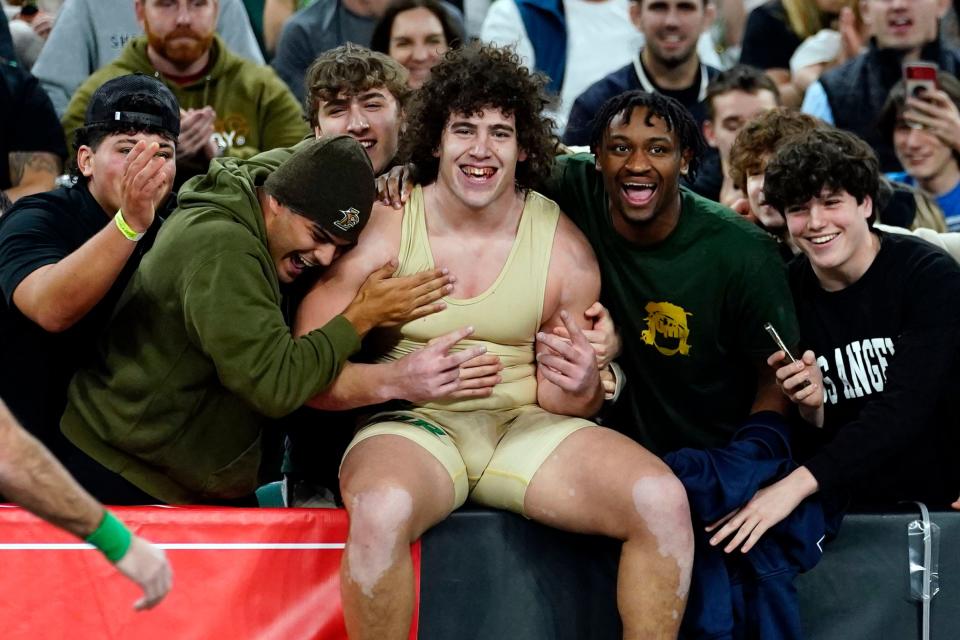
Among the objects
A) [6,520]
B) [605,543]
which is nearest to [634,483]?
[605,543]

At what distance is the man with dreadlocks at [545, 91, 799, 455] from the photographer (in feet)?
13.6

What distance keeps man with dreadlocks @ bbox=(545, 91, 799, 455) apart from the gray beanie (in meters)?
0.78

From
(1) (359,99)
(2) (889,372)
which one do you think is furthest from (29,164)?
(2) (889,372)

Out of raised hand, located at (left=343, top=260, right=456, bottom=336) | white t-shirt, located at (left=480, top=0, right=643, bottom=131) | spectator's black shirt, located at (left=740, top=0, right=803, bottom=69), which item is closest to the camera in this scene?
raised hand, located at (left=343, top=260, right=456, bottom=336)

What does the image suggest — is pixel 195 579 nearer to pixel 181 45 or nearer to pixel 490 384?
pixel 490 384

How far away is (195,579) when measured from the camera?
3.84m

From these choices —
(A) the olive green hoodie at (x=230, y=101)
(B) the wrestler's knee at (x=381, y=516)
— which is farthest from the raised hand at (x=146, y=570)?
(A) the olive green hoodie at (x=230, y=101)

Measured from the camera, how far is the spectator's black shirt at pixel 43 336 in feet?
13.0

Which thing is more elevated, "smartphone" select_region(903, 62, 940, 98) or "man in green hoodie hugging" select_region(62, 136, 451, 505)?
"smartphone" select_region(903, 62, 940, 98)

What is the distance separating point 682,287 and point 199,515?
1.56m

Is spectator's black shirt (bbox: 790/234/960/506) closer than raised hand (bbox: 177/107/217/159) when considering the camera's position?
Yes

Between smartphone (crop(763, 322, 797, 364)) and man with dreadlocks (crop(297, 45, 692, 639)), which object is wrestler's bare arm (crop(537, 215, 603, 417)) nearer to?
man with dreadlocks (crop(297, 45, 692, 639))

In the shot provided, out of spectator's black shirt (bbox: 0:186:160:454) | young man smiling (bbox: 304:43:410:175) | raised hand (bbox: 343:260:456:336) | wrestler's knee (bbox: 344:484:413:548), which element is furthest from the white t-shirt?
wrestler's knee (bbox: 344:484:413:548)

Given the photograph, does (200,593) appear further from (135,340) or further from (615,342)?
(615,342)
